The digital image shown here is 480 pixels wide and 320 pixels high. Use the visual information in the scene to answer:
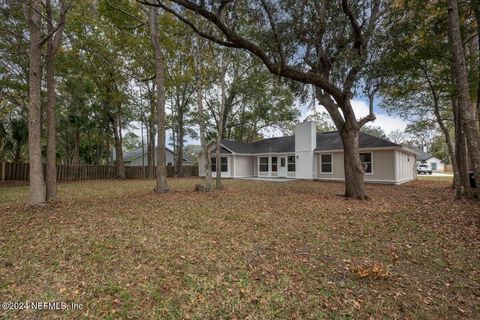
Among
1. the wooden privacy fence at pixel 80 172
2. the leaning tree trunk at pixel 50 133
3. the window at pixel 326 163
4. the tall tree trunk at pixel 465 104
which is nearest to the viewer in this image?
the tall tree trunk at pixel 465 104

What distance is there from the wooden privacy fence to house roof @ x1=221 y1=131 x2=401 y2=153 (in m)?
7.03

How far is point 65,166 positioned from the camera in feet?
63.0

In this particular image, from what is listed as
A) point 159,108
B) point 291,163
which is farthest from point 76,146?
point 291,163

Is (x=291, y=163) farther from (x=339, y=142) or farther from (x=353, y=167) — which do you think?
(x=353, y=167)

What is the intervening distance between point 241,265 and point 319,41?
8.43 metres

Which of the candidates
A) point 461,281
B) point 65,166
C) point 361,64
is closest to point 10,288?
point 461,281

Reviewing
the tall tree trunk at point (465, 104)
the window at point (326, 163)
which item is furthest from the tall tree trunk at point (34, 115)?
the window at point (326, 163)

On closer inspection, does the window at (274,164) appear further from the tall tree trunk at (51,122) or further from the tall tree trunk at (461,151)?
the tall tree trunk at (51,122)

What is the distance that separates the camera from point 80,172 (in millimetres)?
20375

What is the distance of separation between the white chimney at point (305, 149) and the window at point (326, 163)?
66cm

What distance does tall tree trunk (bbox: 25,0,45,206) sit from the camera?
6.86 meters

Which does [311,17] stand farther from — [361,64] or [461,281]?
[461,281]

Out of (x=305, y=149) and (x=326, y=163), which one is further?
(x=305, y=149)

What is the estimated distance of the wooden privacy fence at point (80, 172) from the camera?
16766mm
